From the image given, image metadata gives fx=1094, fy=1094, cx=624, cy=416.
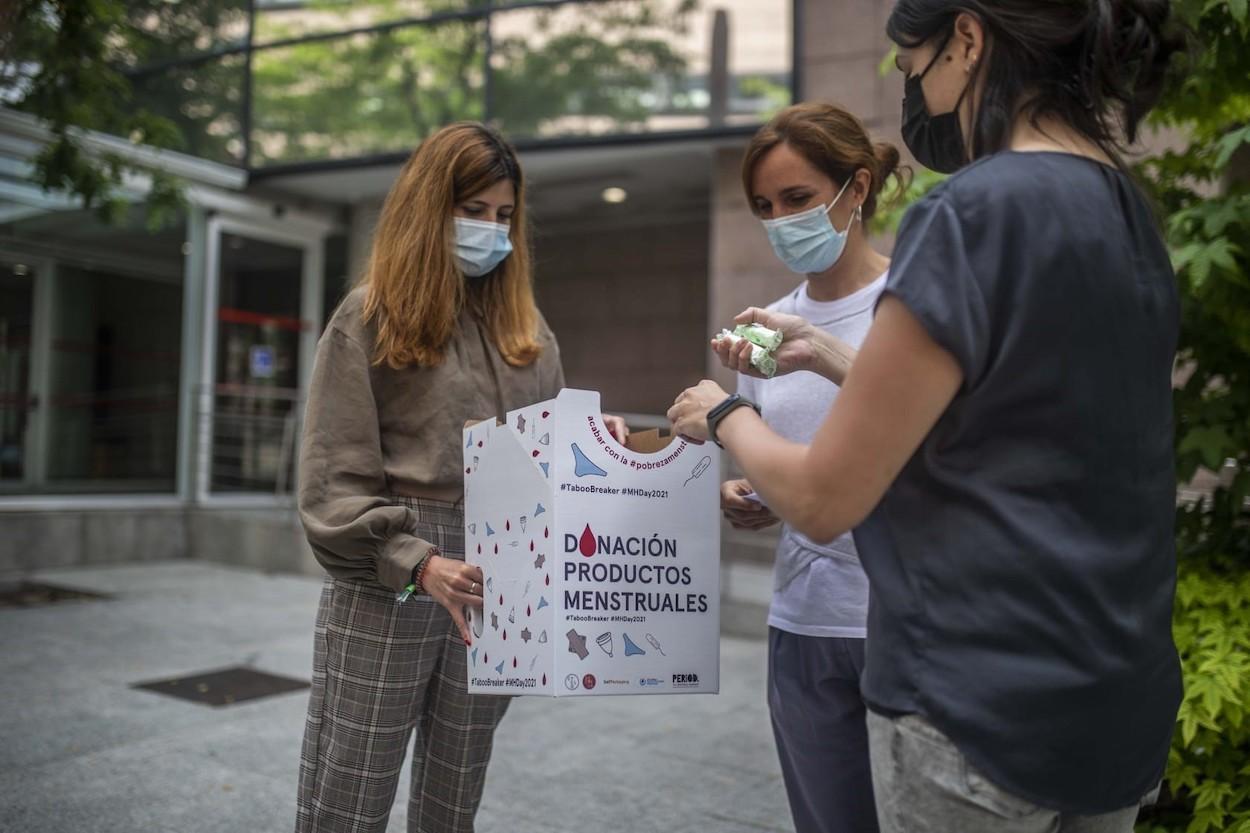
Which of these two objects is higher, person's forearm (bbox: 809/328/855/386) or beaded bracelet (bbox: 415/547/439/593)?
person's forearm (bbox: 809/328/855/386)

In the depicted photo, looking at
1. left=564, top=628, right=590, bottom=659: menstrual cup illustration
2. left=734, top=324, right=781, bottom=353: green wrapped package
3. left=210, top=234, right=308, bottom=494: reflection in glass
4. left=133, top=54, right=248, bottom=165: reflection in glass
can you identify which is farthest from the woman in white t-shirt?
left=133, top=54, right=248, bottom=165: reflection in glass

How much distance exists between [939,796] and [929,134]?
0.86 metres

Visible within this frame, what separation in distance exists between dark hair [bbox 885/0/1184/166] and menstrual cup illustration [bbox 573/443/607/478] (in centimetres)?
Answer: 73

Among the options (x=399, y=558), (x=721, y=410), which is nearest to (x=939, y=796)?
(x=721, y=410)

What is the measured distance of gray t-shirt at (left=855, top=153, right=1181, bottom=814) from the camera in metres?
1.12

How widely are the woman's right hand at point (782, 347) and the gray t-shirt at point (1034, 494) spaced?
1.50 ft

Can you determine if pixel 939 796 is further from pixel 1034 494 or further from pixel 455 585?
pixel 455 585

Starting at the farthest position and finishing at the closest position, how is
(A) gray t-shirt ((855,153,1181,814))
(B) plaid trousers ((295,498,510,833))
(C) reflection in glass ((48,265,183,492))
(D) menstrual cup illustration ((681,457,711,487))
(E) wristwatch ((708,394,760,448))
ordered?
(C) reflection in glass ((48,265,183,492))
(B) plaid trousers ((295,498,510,833))
(D) menstrual cup illustration ((681,457,711,487))
(E) wristwatch ((708,394,760,448))
(A) gray t-shirt ((855,153,1181,814))

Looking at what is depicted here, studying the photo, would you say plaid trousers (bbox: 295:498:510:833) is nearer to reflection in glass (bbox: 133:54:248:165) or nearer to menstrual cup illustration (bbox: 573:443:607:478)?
menstrual cup illustration (bbox: 573:443:607:478)

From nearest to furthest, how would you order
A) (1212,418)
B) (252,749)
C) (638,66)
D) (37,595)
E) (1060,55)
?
(1060,55)
(1212,418)
(252,749)
(37,595)
(638,66)

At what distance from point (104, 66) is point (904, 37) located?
245 inches

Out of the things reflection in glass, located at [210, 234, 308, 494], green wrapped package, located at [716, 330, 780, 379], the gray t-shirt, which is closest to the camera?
the gray t-shirt

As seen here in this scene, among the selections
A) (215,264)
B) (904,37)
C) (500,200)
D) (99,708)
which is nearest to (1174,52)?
(904,37)

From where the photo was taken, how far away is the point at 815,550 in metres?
2.03
